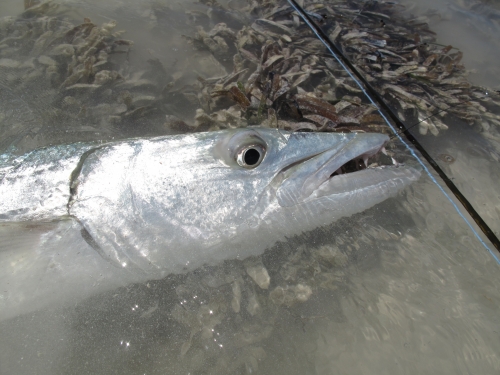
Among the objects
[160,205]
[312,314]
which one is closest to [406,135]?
[312,314]

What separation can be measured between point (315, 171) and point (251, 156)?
35cm

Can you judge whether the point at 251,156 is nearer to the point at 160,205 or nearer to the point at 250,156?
the point at 250,156

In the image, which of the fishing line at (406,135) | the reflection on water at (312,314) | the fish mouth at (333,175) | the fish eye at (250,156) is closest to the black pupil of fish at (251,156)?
the fish eye at (250,156)

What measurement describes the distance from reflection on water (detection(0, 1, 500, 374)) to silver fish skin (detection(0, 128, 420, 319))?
0.37 feet

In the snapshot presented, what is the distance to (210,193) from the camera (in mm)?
1770

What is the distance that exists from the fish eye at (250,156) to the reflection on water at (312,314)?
48cm

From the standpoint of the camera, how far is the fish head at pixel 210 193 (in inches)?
68.4

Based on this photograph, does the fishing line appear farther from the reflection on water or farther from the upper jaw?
the upper jaw

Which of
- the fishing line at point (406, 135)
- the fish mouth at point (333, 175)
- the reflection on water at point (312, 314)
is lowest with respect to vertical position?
the reflection on water at point (312, 314)

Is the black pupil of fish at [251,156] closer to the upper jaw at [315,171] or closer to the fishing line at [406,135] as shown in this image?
the upper jaw at [315,171]

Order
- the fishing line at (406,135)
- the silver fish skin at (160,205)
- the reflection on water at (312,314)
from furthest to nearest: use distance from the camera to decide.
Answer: the fishing line at (406,135) → the silver fish skin at (160,205) → the reflection on water at (312,314)

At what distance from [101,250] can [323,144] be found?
1292 mm

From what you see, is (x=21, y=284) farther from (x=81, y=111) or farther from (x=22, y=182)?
(x=81, y=111)

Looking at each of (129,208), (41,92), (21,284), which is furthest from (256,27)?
(21,284)
